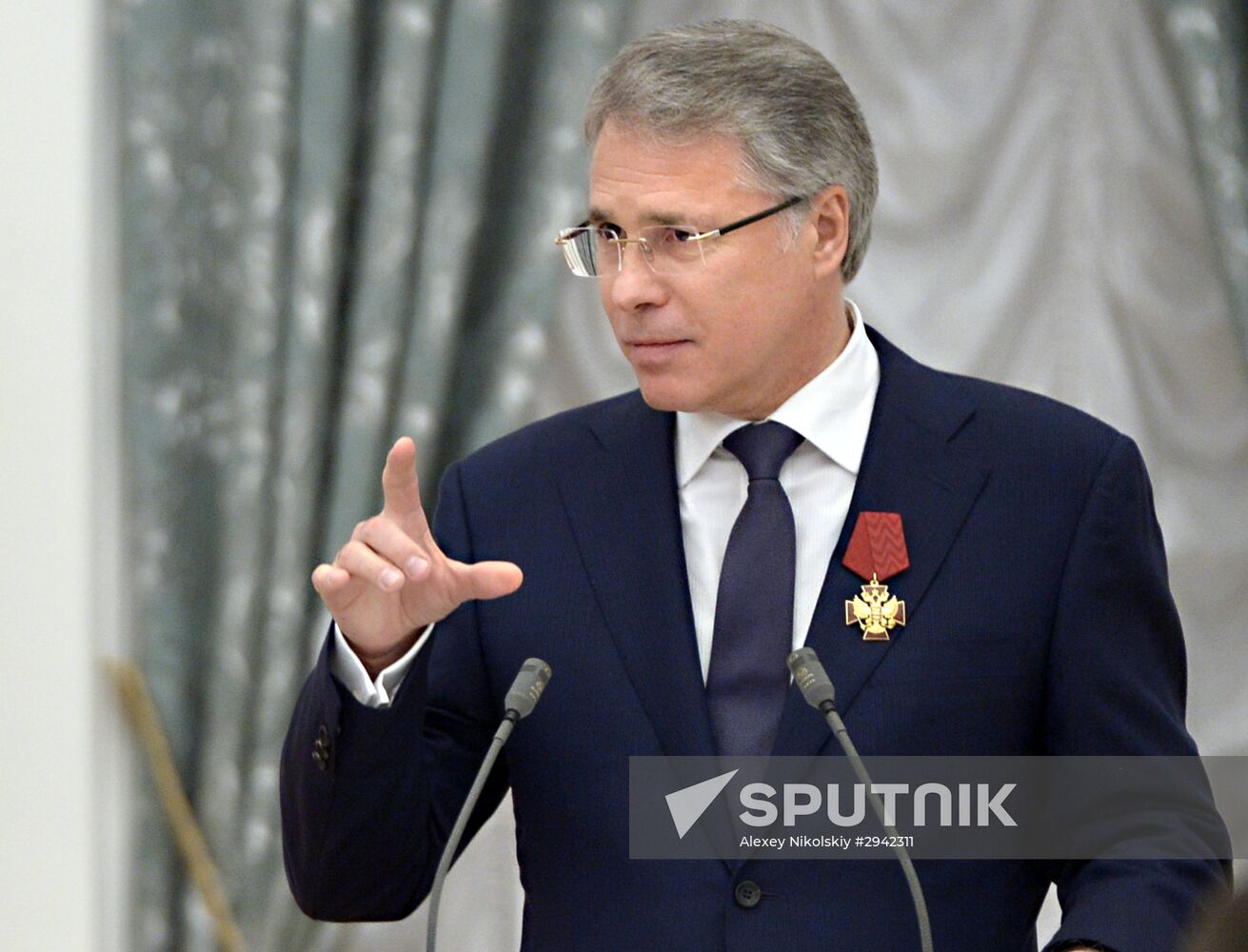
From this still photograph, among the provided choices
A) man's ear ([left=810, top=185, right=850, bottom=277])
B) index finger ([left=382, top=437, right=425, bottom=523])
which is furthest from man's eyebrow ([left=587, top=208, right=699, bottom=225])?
index finger ([left=382, top=437, right=425, bottom=523])

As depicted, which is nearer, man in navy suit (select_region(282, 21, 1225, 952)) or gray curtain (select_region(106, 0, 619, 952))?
man in navy suit (select_region(282, 21, 1225, 952))

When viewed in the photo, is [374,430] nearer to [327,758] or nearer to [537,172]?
[537,172]

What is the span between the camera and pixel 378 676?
1.91 m

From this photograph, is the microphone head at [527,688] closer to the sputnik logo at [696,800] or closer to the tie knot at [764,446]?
the sputnik logo at [696,800]

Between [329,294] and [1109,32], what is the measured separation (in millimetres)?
1664

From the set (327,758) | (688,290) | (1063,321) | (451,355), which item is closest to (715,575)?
(688,290)

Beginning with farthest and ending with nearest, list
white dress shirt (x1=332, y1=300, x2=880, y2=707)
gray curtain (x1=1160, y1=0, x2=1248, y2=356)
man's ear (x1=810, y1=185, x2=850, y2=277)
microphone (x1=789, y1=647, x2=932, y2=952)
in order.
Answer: gray curtain (x1=1160, y1=0, x2=1248, y2=356), man's ear (x1=810, y1=185, x2=850, y2=277), white dress shirt (x1=332, y1=300, x2=880, y2=707), microphone (x1=789, y1=647, x2=932, y2=952)

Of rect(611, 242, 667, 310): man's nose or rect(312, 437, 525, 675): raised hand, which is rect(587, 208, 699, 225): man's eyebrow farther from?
rect(312, 437, 525, 675): raised hand

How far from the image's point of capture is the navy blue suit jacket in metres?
1.96

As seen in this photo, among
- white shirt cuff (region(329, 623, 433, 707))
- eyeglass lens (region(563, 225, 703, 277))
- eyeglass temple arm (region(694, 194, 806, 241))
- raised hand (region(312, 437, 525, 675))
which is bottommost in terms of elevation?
white shirt cuff (region(329, 623, 433, 707))

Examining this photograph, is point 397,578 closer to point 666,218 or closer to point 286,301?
point 666,218

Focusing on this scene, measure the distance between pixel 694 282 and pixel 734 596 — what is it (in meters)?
0.39

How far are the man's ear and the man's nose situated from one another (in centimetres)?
26

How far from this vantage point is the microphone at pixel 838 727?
1665 mm
